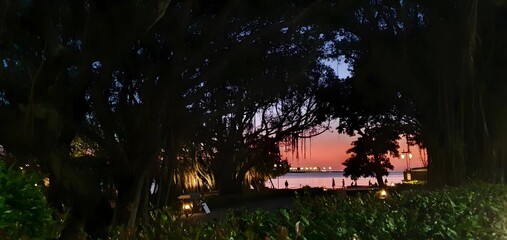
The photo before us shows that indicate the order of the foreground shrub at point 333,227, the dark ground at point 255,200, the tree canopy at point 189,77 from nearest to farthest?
the foreground shrub at point 333,227, the tree canopy at point 189,77, the dark ground at point 255,200

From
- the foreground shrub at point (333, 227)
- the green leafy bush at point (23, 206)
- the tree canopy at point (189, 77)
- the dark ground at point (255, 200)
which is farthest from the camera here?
the dark ground at point (255, 200)

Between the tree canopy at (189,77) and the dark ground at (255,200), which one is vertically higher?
the tree canopy at (189,77)

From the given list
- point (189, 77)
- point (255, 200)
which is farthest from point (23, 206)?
point (255, 200)

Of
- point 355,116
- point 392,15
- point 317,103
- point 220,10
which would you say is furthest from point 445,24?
point 317,103

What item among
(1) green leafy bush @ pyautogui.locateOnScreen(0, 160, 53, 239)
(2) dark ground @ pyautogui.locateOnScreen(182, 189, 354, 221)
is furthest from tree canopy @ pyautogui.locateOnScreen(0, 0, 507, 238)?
(1) green leafy bush @ pyautogui.locateOnScreen(0, 160, 53, 239)

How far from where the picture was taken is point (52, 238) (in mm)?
2645

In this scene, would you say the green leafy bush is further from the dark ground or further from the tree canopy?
the dark ground

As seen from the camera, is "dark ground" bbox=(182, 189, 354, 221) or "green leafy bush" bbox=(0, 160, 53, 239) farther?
"dark ground" bbox=(182, 189, 354, 221)

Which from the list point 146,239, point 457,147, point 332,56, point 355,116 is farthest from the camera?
→ point 355,116

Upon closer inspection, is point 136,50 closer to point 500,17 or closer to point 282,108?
point 500,17

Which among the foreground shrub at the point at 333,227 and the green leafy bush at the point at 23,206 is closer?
the foreground shrub at the point at 333,227

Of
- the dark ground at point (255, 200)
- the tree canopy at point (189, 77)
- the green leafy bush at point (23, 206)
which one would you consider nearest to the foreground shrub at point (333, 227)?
the green leafy bush at point (23, 206)

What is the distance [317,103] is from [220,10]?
14388 millimetres

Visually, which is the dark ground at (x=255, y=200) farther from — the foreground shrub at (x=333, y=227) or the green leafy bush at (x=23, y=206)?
the green leafy bush at (x=23, y=206)
